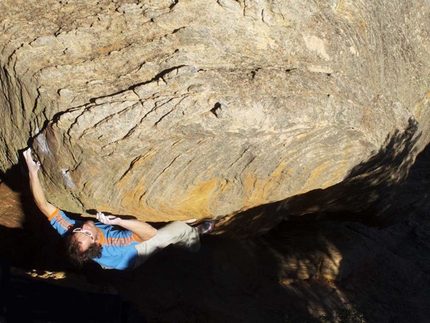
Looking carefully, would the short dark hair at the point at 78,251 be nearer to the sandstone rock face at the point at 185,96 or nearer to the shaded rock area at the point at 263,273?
the sandstone rock face at the point at 185,96

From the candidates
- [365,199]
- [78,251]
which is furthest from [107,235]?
[365,199]

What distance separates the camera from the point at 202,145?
4.16 meters

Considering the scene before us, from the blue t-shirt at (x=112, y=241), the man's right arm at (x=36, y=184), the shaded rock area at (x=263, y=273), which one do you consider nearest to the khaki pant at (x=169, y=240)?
the blue t-shirt at (x=112, y=241)

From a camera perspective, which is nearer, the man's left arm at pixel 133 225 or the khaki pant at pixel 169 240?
the man's left arm at pixel 133 225

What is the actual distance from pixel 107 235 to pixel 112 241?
0.26 ft

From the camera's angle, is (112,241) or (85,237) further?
(112,241)

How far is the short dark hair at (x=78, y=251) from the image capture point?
431cm

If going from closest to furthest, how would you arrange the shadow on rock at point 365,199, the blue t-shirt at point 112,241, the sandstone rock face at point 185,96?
the sandstone rock face at point 185,96 < the blue t-shirt at point 112,241 < the shadow on rock at point 365,199

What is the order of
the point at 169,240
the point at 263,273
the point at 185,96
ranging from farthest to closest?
the point at 263,273 → the point at 169,240 → the point at 185,96

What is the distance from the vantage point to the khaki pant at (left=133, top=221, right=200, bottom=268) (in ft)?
16.3

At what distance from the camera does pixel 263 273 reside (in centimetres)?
703

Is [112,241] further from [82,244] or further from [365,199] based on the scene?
[365,199]

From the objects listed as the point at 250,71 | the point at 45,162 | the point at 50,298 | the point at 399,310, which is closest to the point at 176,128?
the point at 250,71

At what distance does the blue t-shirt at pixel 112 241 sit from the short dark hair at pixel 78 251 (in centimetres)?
18
